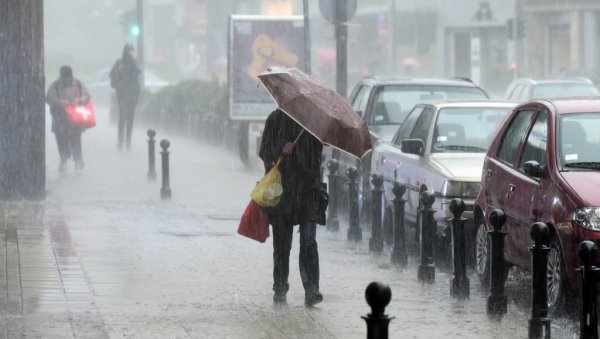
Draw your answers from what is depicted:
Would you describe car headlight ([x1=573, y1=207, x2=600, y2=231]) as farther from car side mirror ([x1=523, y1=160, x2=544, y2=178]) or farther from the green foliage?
the green foliage

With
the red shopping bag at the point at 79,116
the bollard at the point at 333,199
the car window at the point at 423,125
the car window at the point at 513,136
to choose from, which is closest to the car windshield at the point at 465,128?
the car window at the point at 423,125

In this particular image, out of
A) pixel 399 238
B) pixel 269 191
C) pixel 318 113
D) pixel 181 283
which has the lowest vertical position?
pixel 181 283

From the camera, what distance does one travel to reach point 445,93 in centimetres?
1834

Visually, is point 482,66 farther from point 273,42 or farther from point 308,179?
point 308,179

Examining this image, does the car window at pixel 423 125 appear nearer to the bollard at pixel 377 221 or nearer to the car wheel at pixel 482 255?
the bollard at pixel 377 221

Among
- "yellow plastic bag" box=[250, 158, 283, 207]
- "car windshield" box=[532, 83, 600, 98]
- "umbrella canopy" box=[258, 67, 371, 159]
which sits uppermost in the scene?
"umbrella canopy" box=[258, 67, 371, 159]

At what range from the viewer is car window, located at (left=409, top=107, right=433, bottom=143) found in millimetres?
15492

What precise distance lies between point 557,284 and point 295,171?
2.08m

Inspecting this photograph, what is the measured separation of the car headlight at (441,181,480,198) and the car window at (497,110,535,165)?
3.94ft

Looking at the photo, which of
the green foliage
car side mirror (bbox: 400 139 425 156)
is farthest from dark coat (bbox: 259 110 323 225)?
the green foliage

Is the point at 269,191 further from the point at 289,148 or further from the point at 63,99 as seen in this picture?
the point at 63,99

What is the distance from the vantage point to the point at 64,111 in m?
23.8

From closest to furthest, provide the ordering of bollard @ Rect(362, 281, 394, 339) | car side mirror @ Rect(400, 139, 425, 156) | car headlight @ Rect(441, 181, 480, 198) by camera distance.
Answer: bollard @ Rect(362, 281, 394, 339) < car headlight @ Rect(441, 181, 480, 198) < car side mirror @ Rect(400, 139, 425, 156)

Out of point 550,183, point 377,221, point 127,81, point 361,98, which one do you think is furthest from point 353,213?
point 127,81
